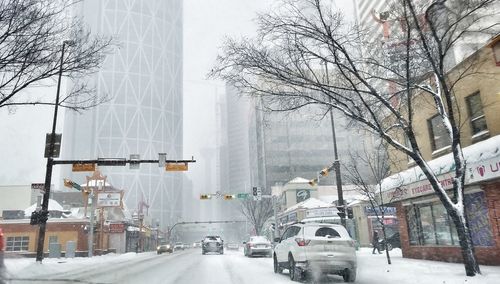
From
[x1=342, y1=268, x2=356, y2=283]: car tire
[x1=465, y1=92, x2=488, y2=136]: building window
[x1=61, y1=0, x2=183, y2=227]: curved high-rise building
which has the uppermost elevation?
[x1=61, y1=0, x2=183, y2=227]: curved high-rise building

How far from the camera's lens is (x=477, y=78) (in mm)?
14289

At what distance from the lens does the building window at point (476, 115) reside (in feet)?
47.4

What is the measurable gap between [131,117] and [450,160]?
588 ft

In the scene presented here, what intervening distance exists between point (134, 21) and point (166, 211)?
302ft

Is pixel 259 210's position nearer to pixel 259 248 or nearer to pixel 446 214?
pixel 259 248

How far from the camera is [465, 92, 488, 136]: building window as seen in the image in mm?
14438

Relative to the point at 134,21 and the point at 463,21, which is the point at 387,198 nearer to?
the point at 463,21

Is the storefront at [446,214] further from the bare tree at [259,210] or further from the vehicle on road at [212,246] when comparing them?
the bare tree at [259,210]

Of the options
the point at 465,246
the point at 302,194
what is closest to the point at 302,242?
the point at 465,246

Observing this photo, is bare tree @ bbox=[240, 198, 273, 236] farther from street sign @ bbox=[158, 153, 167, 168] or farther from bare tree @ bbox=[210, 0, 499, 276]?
bare tree @ bbox=[210, 0, 499, 276]

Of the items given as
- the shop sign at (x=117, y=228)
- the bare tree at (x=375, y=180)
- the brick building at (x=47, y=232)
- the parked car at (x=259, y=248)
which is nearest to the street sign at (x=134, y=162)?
the parked car at (x=259, y=248)

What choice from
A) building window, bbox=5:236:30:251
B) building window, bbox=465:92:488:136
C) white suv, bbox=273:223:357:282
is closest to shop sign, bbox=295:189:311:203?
building window, bbox=5:236:30:251

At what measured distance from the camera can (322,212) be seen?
1791 inches

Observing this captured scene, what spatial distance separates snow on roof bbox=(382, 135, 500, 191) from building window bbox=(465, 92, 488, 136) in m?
0.90
